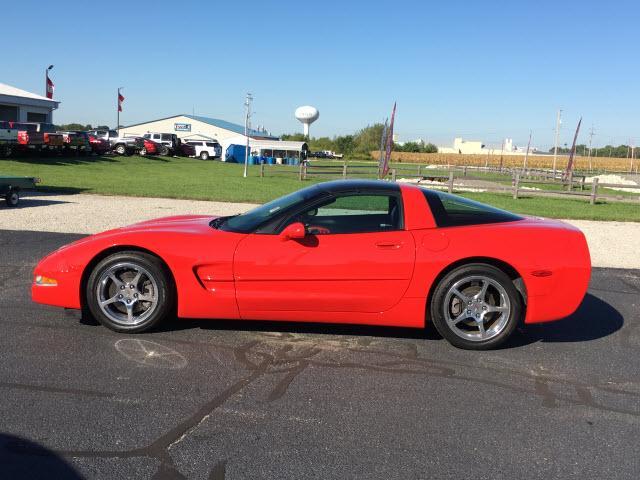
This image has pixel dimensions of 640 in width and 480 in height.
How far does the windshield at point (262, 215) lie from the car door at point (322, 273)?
0.22 metres

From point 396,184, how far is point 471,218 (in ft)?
2.34

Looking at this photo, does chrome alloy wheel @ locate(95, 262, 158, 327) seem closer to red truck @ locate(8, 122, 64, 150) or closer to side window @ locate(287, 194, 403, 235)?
side window @ locate(287, 194, 403, 235)

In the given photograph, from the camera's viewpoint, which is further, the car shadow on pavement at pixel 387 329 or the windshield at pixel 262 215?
the car shadow on pavement at pixel 387 329

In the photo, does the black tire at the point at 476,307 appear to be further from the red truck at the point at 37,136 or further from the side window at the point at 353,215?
the red truck at the point at 37,136

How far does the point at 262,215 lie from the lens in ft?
16.1

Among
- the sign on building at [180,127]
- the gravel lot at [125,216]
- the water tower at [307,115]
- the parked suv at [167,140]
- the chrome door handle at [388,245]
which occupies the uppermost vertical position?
the water tower at [307,115]

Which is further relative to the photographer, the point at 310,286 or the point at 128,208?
the point at 128,208

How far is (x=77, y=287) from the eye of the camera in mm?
4664

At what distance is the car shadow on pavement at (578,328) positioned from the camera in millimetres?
5066

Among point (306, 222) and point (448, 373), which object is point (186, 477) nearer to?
point (448, 373)

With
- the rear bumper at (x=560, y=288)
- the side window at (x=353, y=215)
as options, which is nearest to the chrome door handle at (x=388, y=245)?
the side window at (x=353, y=215)

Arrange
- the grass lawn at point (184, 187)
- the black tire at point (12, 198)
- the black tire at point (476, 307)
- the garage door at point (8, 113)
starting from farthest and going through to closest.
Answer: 1. the garage door at point (8, 113)
2. the grass lawn at point (184, 187)
3. the black tire at point (12, 198)
4. the black tire at point (476, 307)

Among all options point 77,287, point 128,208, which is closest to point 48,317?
point 77,287

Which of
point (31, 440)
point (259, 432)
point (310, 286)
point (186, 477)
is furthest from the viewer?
point (310, 286)
